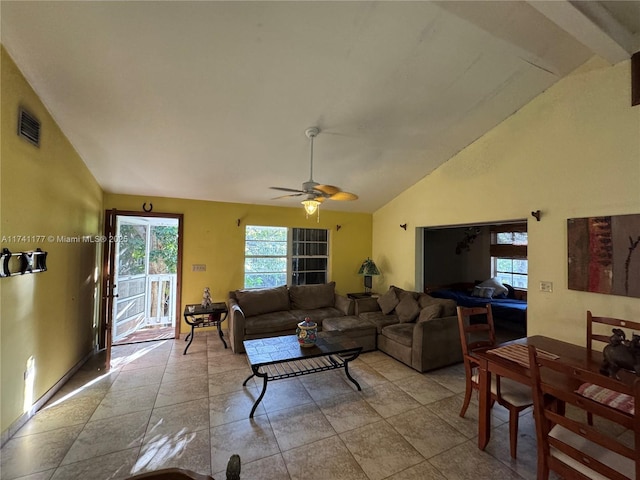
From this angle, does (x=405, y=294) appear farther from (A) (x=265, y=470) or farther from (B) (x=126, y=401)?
(B) (x=126, y=401)

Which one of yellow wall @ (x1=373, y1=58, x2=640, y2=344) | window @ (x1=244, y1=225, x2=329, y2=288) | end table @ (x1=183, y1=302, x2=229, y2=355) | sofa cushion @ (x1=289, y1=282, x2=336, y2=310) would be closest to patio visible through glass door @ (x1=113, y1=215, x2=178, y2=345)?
end table @ (x1=183, y1=302, x2=229, y2=355)

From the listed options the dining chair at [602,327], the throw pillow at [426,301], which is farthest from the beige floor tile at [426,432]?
the throw pillow at [426,301]

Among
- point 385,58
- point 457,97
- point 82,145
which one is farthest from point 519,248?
point 82,145

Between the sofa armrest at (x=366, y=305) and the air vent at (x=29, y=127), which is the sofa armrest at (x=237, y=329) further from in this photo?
the air vent at (x=29, y=127)

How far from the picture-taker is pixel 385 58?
2162 mm

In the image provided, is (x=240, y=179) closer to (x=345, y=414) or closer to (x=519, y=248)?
(x=345, y=414)

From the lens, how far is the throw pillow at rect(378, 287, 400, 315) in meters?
4.27

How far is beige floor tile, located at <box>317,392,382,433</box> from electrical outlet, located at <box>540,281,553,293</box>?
2.25 meters

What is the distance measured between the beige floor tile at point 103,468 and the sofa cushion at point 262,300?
2.22m

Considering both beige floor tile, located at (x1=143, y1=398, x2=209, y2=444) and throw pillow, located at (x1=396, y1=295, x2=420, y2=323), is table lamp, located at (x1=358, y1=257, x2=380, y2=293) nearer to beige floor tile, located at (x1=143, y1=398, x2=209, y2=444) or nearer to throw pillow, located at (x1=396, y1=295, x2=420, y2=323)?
throw pillow, located at (x1=396, y1=295, x2=420, y2=323)

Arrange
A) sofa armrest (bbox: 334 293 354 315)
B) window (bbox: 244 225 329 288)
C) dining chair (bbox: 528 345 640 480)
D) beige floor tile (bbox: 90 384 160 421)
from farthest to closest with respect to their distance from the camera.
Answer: window (bbox: 244 225 329 288)
sofa armrest (bbox: 334 293 354 315)
beige floor tile (bbox: 90 384 160 421)
dining chair (bbox: 528 345 640 480)

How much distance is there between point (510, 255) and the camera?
223 inches

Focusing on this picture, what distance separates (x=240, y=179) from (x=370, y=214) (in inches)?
118

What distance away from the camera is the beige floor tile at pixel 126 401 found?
7.74 feet
